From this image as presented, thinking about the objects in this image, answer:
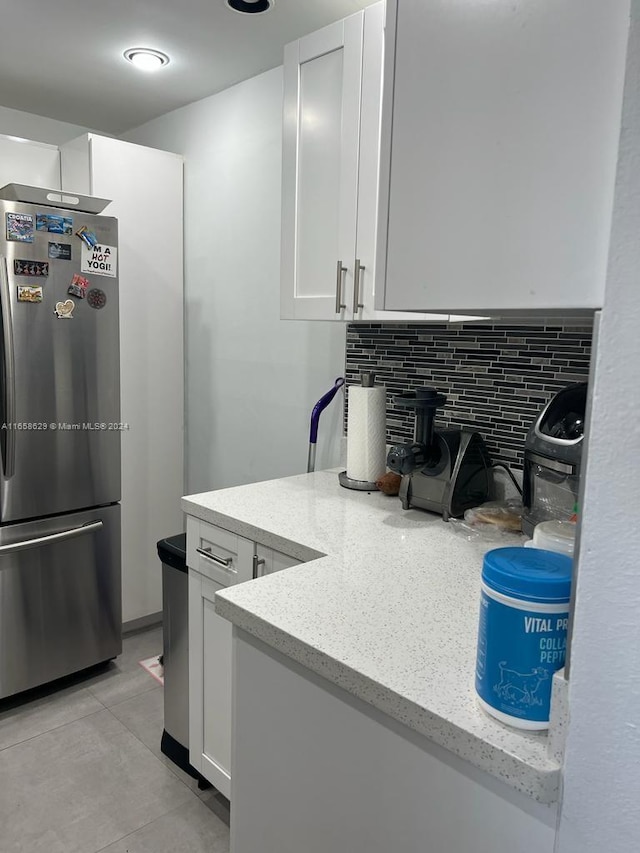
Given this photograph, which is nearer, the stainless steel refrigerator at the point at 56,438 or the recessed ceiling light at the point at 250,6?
the recessed ceiling light at the point at 250,6

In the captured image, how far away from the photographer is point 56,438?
2.35 m

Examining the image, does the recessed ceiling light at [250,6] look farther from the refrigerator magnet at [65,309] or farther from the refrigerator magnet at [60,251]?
the refrigerator magnet at [65,309]

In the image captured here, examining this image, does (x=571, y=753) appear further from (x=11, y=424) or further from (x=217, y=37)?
(x=217, y=37)

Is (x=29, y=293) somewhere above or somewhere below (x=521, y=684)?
above

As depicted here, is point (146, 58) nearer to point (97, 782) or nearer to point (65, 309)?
point (65, 309)

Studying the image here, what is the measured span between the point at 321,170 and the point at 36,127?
1989mm

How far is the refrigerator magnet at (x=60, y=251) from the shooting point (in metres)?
2.27

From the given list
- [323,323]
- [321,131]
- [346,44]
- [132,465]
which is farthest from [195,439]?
[346,44]

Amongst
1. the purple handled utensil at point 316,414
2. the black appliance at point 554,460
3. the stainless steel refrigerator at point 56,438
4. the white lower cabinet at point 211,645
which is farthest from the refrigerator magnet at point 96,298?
the black appliance at point 554,460

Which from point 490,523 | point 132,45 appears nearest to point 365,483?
point 490,523

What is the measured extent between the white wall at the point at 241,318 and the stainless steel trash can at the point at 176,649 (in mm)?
696

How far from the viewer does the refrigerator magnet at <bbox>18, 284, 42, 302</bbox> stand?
221 cm

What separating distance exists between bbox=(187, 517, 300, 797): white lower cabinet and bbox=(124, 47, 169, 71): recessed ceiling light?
5.72ft

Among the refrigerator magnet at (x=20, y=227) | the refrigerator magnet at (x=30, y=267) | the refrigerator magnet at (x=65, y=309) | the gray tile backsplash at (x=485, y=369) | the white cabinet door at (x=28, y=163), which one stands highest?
the white cabinet door at (x=28, y=163)
